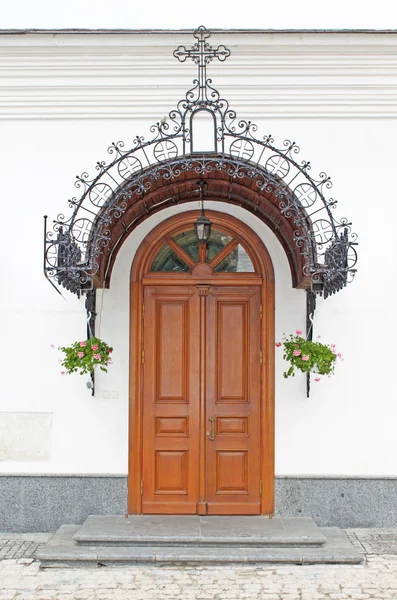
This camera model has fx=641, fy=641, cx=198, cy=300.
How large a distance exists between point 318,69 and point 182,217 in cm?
219

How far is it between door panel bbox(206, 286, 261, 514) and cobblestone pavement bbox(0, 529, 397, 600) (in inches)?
45.4

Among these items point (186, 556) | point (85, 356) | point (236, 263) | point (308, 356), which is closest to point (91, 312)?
point (85, 356)

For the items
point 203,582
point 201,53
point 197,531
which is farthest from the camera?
point 201,53

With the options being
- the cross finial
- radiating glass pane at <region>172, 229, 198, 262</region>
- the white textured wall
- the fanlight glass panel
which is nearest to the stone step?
the white textured wall

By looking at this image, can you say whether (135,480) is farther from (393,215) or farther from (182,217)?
(393,215)

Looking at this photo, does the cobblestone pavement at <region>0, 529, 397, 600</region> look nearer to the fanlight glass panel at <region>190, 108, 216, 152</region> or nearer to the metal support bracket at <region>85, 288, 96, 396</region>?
the metal support bracket at <region>85, 288, 96, 396</region>

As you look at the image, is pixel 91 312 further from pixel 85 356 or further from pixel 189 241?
pixel 189 241

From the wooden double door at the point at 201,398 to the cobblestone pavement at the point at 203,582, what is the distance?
3.71 feet

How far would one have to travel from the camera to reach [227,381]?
276 inches

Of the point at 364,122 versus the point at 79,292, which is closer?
the point at 79,292

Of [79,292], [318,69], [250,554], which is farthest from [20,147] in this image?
[250,554]

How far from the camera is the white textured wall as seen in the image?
270 inches

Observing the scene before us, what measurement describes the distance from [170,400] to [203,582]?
78.3 inches

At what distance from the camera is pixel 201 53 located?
6.37 meters
